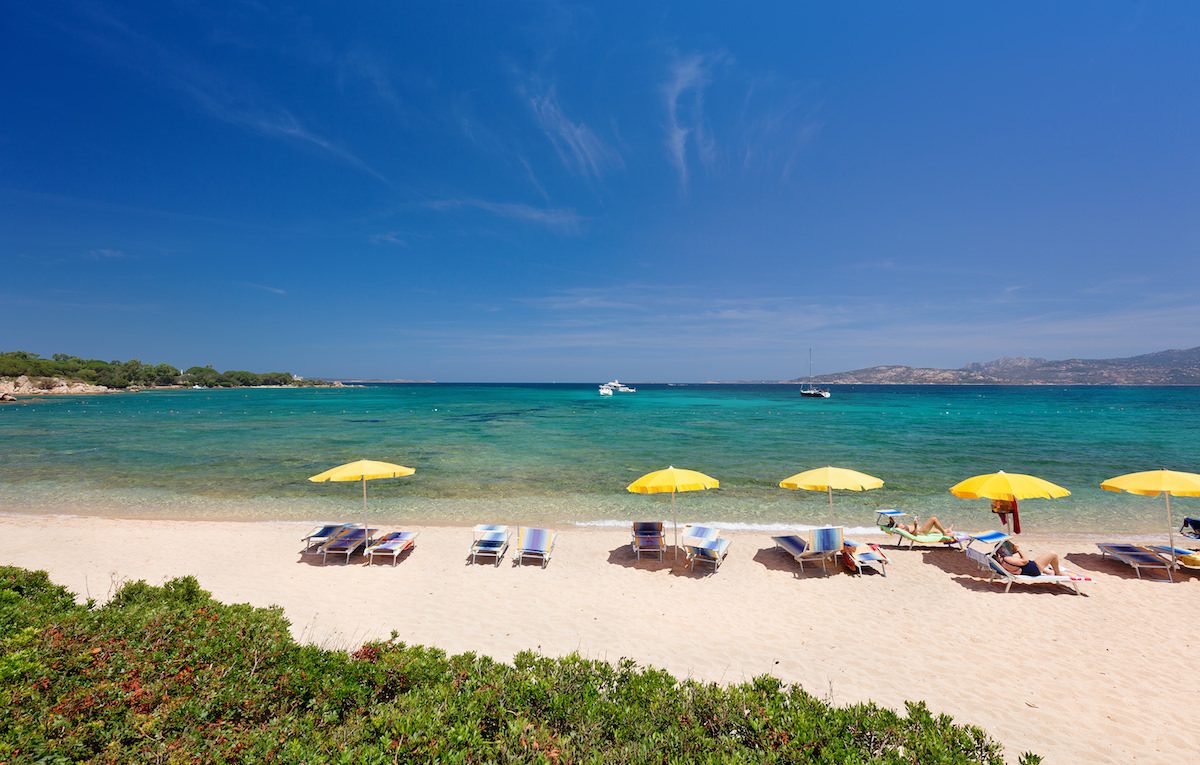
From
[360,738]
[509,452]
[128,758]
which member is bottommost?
[509,452]

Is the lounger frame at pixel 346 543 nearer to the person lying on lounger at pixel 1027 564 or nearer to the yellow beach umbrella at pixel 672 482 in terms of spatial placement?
the yellow beach umbrella at pixel 672 482

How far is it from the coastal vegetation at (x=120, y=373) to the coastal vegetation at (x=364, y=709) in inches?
5661

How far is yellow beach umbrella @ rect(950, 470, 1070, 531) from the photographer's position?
9.09 metres

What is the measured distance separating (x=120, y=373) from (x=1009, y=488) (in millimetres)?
177926

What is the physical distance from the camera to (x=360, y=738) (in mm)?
3490

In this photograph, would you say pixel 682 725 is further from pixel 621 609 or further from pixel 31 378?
pixel 31 378

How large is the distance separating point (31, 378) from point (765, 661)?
150 m

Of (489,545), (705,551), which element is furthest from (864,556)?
(489,545)

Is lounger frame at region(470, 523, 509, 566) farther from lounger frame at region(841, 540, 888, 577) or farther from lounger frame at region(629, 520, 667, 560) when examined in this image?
lounger frame at region(841, 540, 888, 577)

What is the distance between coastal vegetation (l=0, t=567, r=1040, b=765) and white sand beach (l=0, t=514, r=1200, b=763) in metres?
2.04

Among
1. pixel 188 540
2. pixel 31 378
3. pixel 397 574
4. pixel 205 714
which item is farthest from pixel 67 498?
pixel 31 378

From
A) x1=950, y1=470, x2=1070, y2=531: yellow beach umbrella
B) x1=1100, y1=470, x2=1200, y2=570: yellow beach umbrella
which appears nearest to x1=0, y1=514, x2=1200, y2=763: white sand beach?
x1=950, y1=470, x2=1070, y2=531: yellow beach umbrella

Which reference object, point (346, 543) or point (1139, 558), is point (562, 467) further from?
point (1139, 558)

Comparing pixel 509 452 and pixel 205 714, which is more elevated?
pixel 205 714
